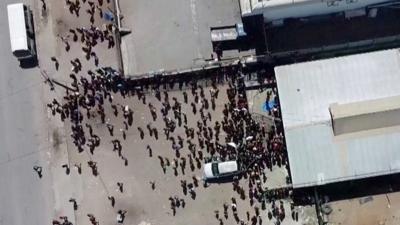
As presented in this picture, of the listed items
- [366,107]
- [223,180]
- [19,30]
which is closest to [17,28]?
[19,30]

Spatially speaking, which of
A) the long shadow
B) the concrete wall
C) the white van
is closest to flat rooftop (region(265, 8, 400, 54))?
the concrete wall

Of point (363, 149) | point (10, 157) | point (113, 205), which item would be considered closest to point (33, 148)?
point (10, 157)

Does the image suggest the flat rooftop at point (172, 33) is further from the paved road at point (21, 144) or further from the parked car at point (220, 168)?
the paved road at point (21, 144)

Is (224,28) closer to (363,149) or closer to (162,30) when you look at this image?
(162,30)

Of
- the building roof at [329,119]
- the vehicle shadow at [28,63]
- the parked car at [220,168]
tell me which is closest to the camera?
the building roof at [329,119]

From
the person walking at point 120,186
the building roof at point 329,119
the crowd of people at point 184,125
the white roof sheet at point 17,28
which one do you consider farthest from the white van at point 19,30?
the building roof at point 329,119

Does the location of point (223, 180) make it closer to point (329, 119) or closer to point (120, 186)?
point (120, 186)
